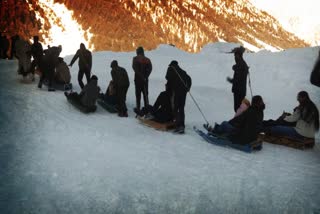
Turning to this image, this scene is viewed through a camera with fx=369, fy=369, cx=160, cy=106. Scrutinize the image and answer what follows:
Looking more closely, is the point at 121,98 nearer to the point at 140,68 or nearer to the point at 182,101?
the point at 140,68

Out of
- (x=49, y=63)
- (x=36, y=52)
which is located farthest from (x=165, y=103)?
(x=36, y=52)

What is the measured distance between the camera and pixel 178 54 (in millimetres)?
18719

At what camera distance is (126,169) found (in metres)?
5.20

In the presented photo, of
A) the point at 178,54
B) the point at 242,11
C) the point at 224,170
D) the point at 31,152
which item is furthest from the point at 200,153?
the point at 242,11

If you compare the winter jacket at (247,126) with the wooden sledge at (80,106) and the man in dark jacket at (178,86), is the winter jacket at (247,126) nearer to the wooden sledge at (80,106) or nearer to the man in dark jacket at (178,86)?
the man in dark jacket at (178,86)

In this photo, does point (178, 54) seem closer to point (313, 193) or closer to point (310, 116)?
point (310, 116)

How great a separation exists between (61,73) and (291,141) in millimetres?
6798

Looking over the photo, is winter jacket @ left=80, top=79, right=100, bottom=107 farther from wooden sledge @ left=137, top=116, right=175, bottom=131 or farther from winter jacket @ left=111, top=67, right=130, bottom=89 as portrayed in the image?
wooden sledge @ left=137, top=116, right=175, bottom=131

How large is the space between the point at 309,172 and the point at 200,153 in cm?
176

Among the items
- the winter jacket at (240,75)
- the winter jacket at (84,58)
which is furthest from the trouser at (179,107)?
the winter jacket at (84,58)

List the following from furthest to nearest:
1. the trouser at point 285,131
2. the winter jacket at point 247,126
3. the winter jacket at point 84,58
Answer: the winter jacket at point 84,58 → the trouser at point 285,131 → the winter jacket at point 247,126

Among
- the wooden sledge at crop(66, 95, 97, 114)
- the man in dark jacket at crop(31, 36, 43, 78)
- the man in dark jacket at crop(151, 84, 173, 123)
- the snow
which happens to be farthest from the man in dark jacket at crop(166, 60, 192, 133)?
the man in dark jacket at crop(31, 36, 43, 78)

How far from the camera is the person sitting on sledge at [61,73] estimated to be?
10867 millimetres

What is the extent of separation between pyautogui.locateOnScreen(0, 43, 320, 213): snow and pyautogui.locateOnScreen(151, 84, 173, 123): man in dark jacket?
552 millimetres
